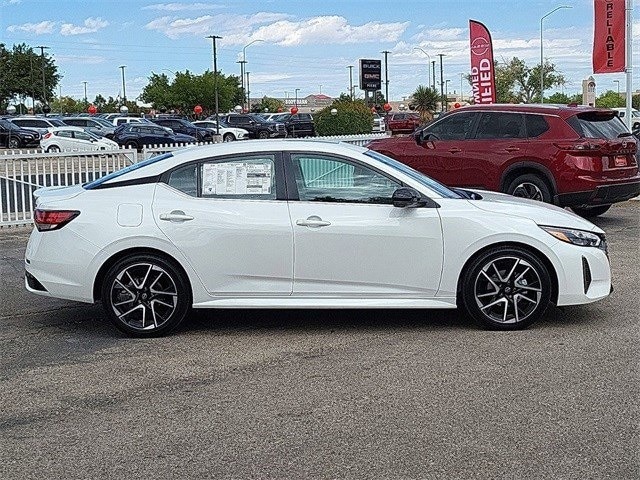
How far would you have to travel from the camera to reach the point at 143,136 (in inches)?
1715

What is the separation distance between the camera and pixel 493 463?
182 inches

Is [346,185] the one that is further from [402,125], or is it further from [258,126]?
[258,126]

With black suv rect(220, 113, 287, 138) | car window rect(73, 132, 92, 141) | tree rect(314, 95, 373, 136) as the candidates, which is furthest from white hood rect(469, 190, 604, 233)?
black suv rect(220, 113, 287, 138)

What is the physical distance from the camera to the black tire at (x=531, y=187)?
13.0 m

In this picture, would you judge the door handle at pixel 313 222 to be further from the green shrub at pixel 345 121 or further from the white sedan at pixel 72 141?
the white sedan at pixel 72 141

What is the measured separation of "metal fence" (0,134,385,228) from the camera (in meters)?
14.2

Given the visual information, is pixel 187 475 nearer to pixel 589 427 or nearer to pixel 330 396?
pixel 330 396

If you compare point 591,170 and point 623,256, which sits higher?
point 591,170

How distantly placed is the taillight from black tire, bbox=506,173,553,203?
7.46 m

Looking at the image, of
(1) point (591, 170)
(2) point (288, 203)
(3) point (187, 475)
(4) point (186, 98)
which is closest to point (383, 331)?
(2) point (288, 203)

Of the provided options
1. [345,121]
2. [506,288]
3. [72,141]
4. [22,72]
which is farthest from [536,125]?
[22,72]

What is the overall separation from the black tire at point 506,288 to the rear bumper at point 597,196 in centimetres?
577

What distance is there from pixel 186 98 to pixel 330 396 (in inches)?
3292

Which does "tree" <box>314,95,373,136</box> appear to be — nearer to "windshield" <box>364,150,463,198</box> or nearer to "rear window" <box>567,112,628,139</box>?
"rear window" <box>567,112,628,139</box>
